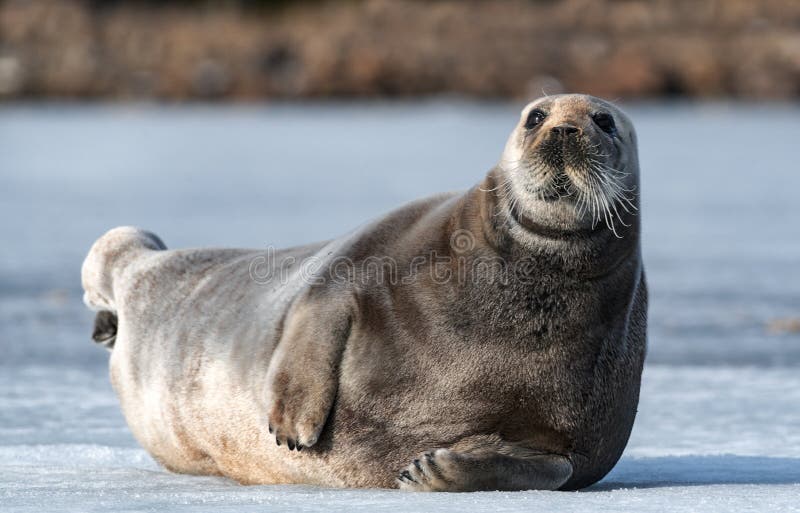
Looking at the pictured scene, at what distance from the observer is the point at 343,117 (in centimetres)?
3056

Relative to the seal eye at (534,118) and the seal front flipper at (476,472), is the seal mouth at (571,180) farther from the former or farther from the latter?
the seal front flipper at (476,472)

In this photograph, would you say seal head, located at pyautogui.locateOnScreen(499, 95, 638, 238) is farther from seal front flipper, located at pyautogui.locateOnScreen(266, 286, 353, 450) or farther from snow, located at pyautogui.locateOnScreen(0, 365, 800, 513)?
snow, located at pyautogui.locateOnScreen(0, 365, 800, 513)

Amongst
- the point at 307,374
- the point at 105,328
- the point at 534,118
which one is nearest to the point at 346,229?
the point at 105,328

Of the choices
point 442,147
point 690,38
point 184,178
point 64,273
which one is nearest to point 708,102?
point 690,38

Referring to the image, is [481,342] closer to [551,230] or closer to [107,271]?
[551,230]

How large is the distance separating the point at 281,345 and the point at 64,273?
5855 millimetres

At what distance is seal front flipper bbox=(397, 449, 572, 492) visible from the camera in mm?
3986

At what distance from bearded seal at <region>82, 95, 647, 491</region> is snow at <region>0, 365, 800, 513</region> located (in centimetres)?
13

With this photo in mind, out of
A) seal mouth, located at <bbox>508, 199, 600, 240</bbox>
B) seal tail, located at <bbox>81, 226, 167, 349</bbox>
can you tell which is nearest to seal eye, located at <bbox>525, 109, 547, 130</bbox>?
seal mouth, located at <bbox>508, 199, 600, 240</bbox>

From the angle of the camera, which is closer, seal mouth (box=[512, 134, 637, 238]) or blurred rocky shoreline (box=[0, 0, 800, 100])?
seal mouth (box=[512, 134, 637, 238])

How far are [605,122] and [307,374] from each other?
1.14 m

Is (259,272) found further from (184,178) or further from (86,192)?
(184,178)

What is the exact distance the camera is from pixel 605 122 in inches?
171

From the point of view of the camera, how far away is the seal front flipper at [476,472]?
399 cm
